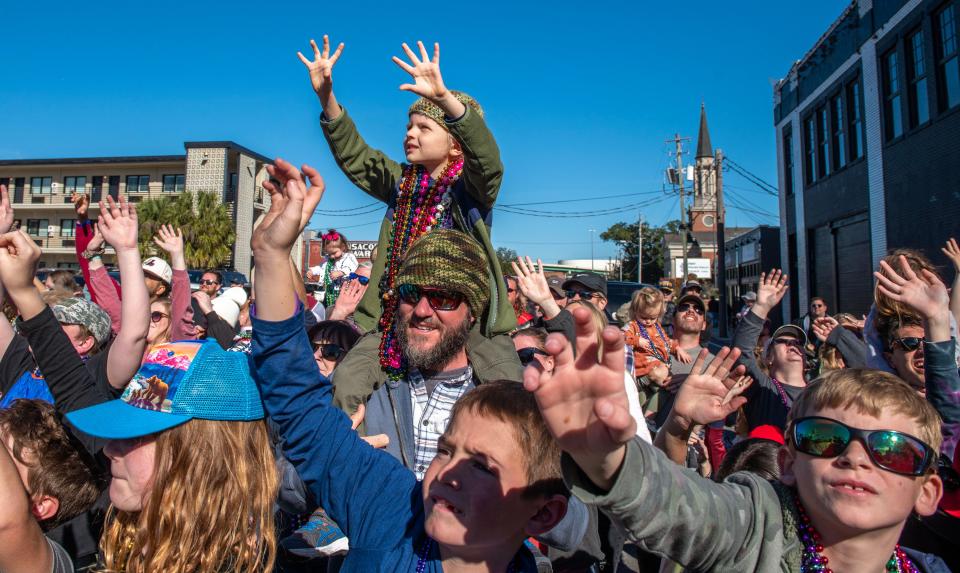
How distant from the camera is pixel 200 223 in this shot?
35.8 m

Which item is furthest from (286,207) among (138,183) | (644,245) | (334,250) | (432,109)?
(644,245)

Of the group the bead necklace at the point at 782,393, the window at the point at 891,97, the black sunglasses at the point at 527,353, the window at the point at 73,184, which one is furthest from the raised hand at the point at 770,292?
the window at the point at 73,184

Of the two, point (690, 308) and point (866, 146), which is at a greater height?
point (866, 146)

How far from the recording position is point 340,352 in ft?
13.0

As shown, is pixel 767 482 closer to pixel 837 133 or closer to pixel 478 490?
pixel 478 490

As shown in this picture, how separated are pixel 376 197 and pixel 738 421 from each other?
9.70 feet

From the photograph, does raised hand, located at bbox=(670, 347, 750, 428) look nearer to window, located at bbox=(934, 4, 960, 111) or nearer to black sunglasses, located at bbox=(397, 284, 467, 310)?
black sunglasses, located at bbox=(397, 284, 467, 310)

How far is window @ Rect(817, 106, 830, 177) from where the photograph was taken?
20.8 m

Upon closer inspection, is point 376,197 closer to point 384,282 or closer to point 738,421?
point 384,282

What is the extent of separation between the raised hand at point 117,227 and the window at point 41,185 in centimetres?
5616

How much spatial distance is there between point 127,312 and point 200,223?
36.1 metres

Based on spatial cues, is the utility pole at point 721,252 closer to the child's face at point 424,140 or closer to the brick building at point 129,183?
the child's face at point 424,140

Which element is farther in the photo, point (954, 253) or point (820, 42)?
point (820, 42)

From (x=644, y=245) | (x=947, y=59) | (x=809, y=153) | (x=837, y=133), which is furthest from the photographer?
(x=644, y=245)
